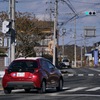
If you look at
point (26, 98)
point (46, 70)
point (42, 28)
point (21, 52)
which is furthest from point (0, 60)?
point (26, 98)

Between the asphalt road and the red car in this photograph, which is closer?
the asphalt road

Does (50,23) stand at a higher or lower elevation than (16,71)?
higher

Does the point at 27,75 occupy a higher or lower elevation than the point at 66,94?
higher

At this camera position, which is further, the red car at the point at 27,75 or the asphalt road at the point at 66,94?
the red car at the point at 27,75

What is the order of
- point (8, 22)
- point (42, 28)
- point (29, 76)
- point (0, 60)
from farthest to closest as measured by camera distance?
point (42, 28) < point (0, 60) < point (8, 22) < point (29, 76)

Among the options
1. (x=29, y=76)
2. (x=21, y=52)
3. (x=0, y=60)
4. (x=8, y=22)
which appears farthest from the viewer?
(x=21, y=52)

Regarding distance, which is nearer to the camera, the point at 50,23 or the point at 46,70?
the point at 46,70

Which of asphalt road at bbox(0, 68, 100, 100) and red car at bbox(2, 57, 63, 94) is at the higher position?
red car at bbox(2, 57, 63, 94)

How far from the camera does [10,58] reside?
26.7m

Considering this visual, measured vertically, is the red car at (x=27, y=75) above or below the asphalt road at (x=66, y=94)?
above

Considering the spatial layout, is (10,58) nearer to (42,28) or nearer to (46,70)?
(46,70)

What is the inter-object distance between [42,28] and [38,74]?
47.0 meters

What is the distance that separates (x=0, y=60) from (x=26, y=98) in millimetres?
30380

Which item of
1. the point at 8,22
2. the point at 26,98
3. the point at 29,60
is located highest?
the point at 8,22
